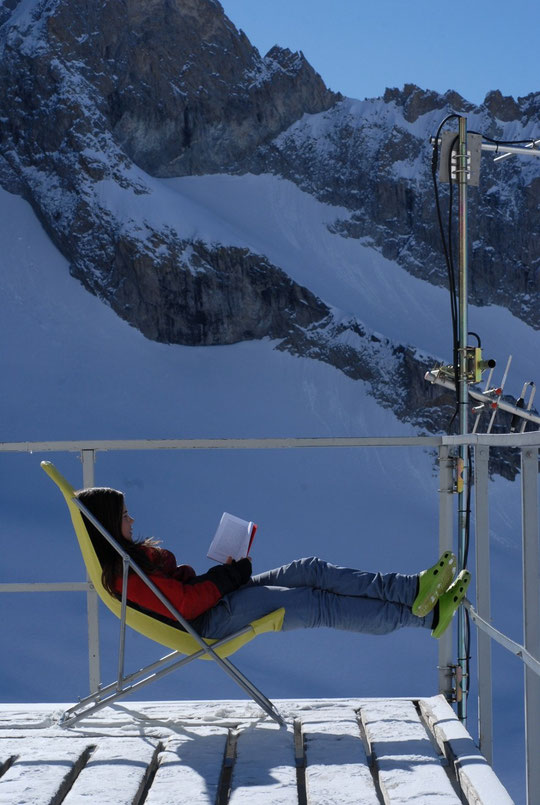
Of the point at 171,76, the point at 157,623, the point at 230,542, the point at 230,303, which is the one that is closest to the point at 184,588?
the point at 157,623

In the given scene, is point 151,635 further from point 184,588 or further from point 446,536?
point 446,536

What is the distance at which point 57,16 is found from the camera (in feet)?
137

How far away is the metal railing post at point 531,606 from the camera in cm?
180

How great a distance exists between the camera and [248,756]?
2107 millimetres

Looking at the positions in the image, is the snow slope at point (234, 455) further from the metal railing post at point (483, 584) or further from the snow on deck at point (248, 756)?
the snow on deck at point (248, 756)

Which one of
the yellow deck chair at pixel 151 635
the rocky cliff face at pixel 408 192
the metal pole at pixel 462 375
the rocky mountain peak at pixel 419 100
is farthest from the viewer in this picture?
the rocky mountain peak at pixel 419 100

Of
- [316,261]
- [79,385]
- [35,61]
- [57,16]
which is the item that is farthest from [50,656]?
[57,16]

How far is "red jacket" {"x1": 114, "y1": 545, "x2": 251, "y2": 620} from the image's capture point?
93.8 inches

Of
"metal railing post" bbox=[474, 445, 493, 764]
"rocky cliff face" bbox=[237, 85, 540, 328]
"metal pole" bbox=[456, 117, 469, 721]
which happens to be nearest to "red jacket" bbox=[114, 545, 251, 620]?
"metal railing post" bbox=[474, 445, 493, 764]

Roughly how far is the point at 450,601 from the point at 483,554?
16cm

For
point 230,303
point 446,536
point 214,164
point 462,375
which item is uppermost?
point 214,164

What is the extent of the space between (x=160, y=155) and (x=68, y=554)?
96.1 feet

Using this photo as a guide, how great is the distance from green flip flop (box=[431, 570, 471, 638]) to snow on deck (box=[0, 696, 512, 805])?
9.9 inches

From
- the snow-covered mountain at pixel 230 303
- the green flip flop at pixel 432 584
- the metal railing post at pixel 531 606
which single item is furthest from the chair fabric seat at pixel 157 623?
the snow-covered mountain at pixel 230 303
